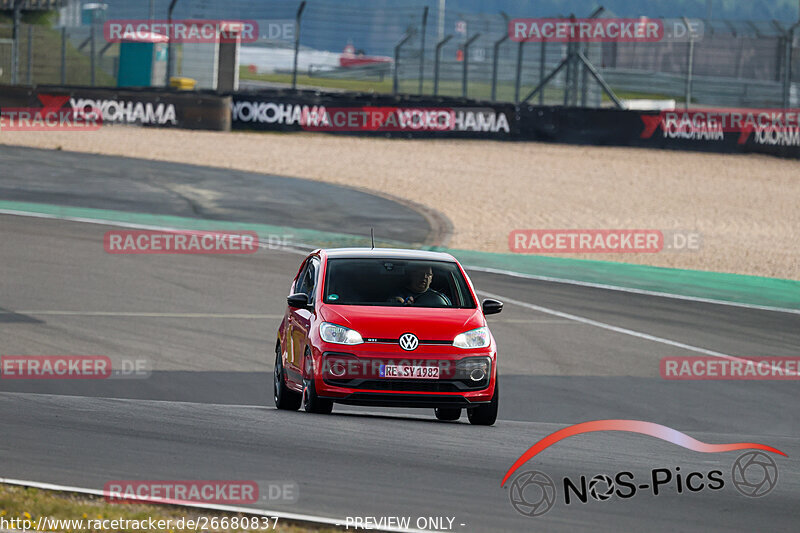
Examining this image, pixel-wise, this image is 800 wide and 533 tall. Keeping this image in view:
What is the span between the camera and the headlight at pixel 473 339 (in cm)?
846

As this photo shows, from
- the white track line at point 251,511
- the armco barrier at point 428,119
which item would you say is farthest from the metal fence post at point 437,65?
the white track line at point 251,511

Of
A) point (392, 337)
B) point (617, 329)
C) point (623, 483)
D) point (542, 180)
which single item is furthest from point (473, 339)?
point (542, 180)

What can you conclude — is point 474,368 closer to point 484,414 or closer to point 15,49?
point 484,414

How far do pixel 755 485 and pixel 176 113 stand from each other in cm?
2951

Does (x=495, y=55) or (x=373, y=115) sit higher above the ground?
(x=495, y=55)

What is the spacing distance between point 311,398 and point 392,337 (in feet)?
2.84

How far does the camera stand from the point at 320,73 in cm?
5331

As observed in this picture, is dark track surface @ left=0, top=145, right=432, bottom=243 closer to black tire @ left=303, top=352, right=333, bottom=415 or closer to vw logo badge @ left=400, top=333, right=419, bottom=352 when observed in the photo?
black tire @ left=303, top=352, right=333, bottom=415

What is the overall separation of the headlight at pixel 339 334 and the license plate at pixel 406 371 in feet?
0.97

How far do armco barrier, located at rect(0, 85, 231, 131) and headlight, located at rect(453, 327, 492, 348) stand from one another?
1052 inches

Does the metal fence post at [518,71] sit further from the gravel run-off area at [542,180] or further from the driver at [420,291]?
the driver at [420,291]

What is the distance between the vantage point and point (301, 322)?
30.0 feet

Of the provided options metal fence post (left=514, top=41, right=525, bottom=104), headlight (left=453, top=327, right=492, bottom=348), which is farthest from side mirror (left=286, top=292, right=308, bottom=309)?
metal fence post (left=514, top=41, right=525, bottom=104)

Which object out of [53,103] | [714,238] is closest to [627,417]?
[714,238]
